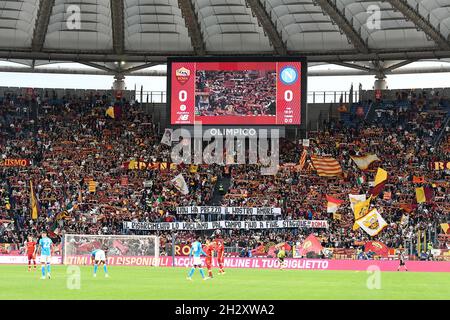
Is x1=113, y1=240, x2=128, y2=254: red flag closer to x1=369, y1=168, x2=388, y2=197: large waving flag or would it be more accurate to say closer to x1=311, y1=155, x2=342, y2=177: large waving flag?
x1=311, y1=155, x2=342, y2=177: large waving flag

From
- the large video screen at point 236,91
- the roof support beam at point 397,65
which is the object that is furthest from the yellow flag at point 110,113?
the roof support beam at point 397,65

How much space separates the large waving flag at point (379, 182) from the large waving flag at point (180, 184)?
14.1 m

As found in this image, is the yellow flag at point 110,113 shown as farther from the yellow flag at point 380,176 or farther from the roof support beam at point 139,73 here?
the yellow flag at point 380,176

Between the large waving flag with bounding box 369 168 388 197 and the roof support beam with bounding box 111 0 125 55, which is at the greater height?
the roof support beam with bounding box 111 0 125 55

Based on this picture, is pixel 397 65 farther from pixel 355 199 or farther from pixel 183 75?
pixel 183 75

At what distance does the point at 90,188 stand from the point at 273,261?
63.7ft

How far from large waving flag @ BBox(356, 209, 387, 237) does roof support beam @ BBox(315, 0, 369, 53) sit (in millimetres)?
12362

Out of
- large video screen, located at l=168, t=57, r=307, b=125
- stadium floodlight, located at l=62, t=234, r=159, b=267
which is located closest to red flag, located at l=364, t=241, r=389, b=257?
large video screen, located at l=168, t=57, r=307, b=125

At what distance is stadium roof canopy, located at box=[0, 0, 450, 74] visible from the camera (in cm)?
6075

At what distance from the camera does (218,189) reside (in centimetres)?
7094

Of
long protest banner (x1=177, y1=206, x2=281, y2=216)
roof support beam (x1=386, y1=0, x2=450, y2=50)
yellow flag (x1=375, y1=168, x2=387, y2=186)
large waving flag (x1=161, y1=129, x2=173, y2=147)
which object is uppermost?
roof support beam (x1=386, y1=0, x2=450, y2=50)

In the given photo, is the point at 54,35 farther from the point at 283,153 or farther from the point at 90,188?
the point at 283,153

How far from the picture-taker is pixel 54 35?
67500 mm
